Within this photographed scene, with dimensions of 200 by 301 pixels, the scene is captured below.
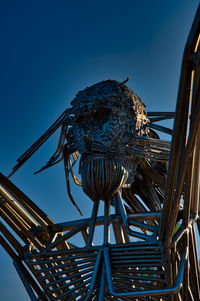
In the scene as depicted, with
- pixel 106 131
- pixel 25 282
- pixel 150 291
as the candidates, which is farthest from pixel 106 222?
pixel 150 291

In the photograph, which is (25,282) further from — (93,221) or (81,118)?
(81,118)

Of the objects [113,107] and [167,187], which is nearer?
[167,187]

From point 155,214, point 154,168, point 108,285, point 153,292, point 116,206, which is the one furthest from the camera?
point 154,168

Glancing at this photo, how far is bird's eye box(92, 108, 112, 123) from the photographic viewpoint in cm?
1034

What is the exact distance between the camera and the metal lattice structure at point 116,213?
787cm

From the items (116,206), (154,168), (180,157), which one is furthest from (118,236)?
(180,157)

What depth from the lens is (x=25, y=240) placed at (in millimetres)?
10461

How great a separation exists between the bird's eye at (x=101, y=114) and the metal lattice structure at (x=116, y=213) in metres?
0.03

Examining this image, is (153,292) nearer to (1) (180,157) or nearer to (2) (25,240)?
(1) (180,157)

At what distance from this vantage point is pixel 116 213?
10281 millimetres

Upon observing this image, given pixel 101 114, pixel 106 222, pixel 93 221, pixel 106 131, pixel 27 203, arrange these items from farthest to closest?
pixel 27 203 < pixel 101 114 < pixel 106 131 < pixel 93 221 < pixel 106 222

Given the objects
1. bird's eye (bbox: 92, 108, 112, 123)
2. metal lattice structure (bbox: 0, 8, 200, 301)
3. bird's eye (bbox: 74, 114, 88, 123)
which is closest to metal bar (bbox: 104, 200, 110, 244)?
metal lattice structure (bbox: 0, 8, 200, 301)

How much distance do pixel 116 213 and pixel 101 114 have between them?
2582mm

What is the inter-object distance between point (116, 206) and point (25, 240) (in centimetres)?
254
